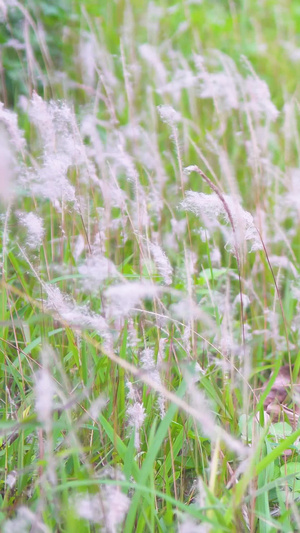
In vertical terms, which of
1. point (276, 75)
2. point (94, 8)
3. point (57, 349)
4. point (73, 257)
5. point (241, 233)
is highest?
point (94, 8)

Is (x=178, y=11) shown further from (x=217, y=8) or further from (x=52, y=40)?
(x=52, y=40)

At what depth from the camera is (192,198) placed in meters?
1.03

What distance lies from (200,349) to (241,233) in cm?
54

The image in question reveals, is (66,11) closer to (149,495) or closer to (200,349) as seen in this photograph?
(200,349)

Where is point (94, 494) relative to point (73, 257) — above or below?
below

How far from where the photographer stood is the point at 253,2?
4645 mm

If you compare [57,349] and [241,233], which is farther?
[57,349]

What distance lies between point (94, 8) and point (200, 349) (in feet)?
8.77

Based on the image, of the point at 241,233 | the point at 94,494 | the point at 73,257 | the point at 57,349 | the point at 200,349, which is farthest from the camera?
the point at 73,257

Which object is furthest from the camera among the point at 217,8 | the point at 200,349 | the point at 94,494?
the point at 217,8

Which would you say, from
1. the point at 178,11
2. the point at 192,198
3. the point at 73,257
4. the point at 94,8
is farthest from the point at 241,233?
the point at 178,11

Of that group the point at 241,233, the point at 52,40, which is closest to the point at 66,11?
the point at 52,40

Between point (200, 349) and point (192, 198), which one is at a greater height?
point (192, 198)

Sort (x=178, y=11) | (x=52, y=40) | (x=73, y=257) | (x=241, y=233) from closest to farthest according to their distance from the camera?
(x=241, y=233) → (x=73, y=257) → (x=52, y=40) → (x=178, y=11)
